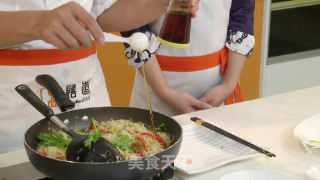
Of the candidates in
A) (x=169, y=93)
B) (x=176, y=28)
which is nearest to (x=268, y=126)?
(x=176, y=28)

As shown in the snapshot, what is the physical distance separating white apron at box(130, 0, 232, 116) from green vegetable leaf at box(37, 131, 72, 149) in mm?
901

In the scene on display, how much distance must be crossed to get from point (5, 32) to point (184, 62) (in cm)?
81

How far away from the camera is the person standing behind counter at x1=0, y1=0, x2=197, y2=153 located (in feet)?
4.19

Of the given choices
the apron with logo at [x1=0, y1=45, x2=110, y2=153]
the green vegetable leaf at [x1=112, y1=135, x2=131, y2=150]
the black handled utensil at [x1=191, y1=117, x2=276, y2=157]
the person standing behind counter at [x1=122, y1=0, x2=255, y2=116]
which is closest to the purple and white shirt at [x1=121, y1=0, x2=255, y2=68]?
the person standing behind counter at [x1=122, y1=0, x2=255, y2=116]

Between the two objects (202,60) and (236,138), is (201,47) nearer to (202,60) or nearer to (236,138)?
(202,60)

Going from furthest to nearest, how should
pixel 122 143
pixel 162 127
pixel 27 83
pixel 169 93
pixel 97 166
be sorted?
pixel 169 93 < pixel 27 83 < pixel 162 127 < pixel 122 143 < pixel 97 166

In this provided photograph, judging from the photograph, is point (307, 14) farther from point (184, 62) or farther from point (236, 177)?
point (236, 177)

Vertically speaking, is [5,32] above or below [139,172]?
above

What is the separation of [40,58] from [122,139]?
548mm

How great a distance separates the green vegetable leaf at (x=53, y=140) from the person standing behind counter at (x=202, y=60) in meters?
0.84

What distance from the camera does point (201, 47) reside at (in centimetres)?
192

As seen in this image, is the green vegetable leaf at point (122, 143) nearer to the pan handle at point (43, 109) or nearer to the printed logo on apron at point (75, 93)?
the pan handle at point (43, 109)

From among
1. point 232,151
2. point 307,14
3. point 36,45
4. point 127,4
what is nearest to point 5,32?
point 36,45

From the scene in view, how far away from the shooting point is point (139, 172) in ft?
3.02
